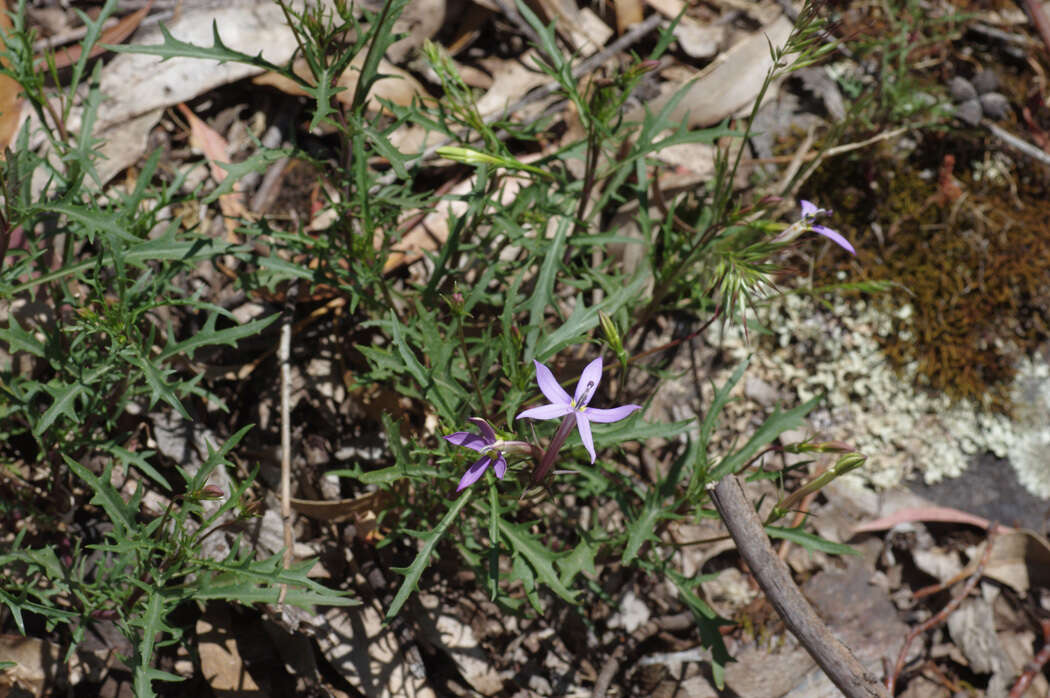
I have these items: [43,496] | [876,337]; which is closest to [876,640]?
[876,337]

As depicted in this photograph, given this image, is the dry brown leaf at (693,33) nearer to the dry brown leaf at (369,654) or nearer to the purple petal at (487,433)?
the purple petal at (487,433)

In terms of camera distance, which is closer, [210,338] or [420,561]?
[420,561]

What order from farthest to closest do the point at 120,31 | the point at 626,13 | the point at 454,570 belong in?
the point at 626,13, the point at 120,31, the point at 454,570

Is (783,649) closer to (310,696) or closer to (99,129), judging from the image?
(310,696)

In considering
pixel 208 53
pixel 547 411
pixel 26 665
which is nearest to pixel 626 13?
pixel 208 53

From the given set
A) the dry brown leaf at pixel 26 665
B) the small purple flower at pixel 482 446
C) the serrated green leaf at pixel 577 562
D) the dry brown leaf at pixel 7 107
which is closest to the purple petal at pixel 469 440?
the small purple flower at pixel 482 446

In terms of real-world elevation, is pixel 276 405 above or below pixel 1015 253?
above

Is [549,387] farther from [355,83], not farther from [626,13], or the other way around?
[626,13]
